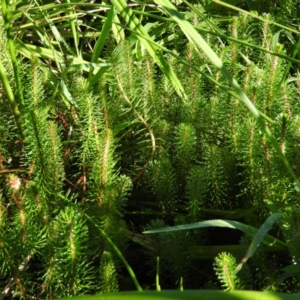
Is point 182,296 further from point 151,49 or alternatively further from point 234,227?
point 151,49

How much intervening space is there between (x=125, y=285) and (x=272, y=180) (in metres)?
0.39

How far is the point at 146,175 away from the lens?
4.99 feet

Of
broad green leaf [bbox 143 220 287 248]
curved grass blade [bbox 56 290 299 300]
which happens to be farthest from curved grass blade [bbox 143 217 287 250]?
curved grass blade [bbox 56 290 299 300]

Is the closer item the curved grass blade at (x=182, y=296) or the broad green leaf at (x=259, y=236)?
the curved grass blade at (x=182, y=296)

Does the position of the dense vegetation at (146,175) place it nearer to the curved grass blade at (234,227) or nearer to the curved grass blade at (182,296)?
the curved grass blade at (234,227)

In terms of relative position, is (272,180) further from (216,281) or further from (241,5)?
(241,5)

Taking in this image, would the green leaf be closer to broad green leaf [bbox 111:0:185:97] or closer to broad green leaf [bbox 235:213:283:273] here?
broad green leaf [bbox 235:213:283:273]

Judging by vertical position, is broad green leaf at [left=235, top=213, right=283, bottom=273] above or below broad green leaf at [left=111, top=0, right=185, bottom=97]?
below

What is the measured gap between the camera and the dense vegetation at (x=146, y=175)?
1258mm

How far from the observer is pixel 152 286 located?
1.41 meters

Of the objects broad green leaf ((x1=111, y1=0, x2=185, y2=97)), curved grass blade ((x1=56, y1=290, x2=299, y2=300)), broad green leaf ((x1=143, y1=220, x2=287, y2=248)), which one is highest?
broad green leaf ((x1=111, y1=0, x2=185, y2=97))

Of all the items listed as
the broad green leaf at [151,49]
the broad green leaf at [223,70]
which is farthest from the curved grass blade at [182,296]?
the broad green leaf at [151,49]

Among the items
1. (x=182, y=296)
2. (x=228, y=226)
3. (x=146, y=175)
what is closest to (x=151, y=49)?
(x=146, y=175)

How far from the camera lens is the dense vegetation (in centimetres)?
126
